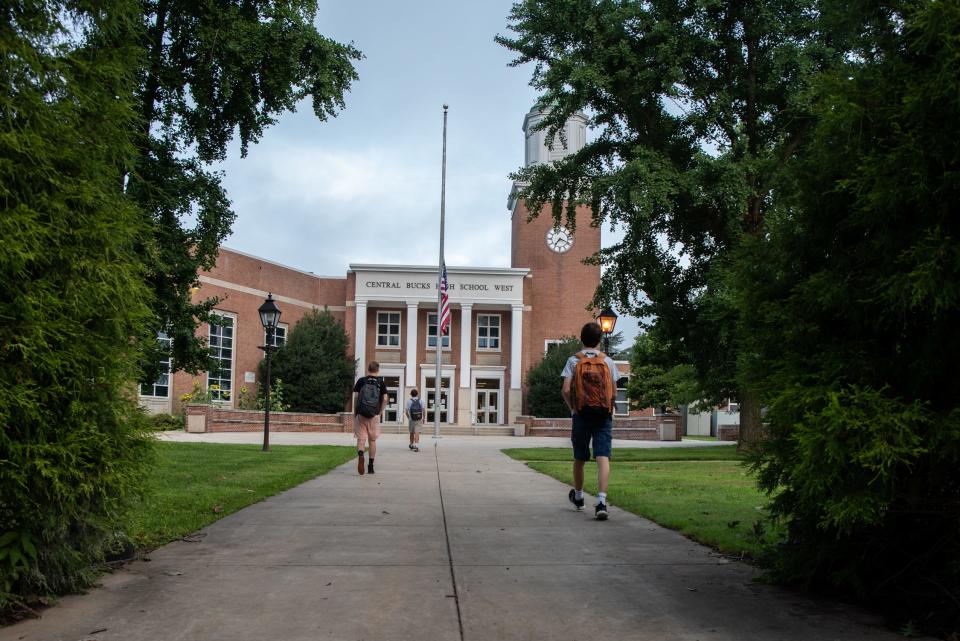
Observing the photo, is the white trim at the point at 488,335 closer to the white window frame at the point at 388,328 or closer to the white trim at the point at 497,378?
the white trim at the point at 497,378

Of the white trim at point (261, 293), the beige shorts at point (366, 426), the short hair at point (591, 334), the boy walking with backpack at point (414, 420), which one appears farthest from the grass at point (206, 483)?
the white trim at point (261, 293)

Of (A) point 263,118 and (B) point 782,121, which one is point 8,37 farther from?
(B) point 782,121

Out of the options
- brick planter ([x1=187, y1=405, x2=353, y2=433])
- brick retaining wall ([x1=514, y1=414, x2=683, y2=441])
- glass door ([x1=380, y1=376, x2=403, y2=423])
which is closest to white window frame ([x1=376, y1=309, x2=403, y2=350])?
glass door ([x1=380, y1=376, x2=403, y2=423])

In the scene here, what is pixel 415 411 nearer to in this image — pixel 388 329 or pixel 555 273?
pixel 388 329

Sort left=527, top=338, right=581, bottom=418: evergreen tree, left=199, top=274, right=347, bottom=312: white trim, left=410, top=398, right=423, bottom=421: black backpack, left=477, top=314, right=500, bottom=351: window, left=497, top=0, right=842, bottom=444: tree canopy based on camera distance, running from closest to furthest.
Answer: left=497, top=0, right=842, bottom=444: tree canopy → left=410, top=398, right=423, bottom=421: black backpack → left=199, top=274, right=347, bottom=312: white trim → left=527, top=338, right=581, bottom=418: evergreen tree → left=477, top=314, right=500, bottom=351: window

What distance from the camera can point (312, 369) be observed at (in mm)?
44469

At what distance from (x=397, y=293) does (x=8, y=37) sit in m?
45.5

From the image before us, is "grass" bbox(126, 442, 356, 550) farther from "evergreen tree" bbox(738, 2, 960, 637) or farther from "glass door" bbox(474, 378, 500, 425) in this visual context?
"glass door" bbox(474, 378, 500, 425)

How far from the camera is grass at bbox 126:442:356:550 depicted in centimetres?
632

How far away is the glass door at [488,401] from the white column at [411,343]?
4.13 metres

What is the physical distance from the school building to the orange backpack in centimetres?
3993

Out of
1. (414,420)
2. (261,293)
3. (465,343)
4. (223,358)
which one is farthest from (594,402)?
(465,343)

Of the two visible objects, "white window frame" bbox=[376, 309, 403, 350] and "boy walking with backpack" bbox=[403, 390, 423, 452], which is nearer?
"boy walking with backpack" bbox=[403, 390, 423, 452]

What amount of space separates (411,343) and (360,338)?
10.3ft
